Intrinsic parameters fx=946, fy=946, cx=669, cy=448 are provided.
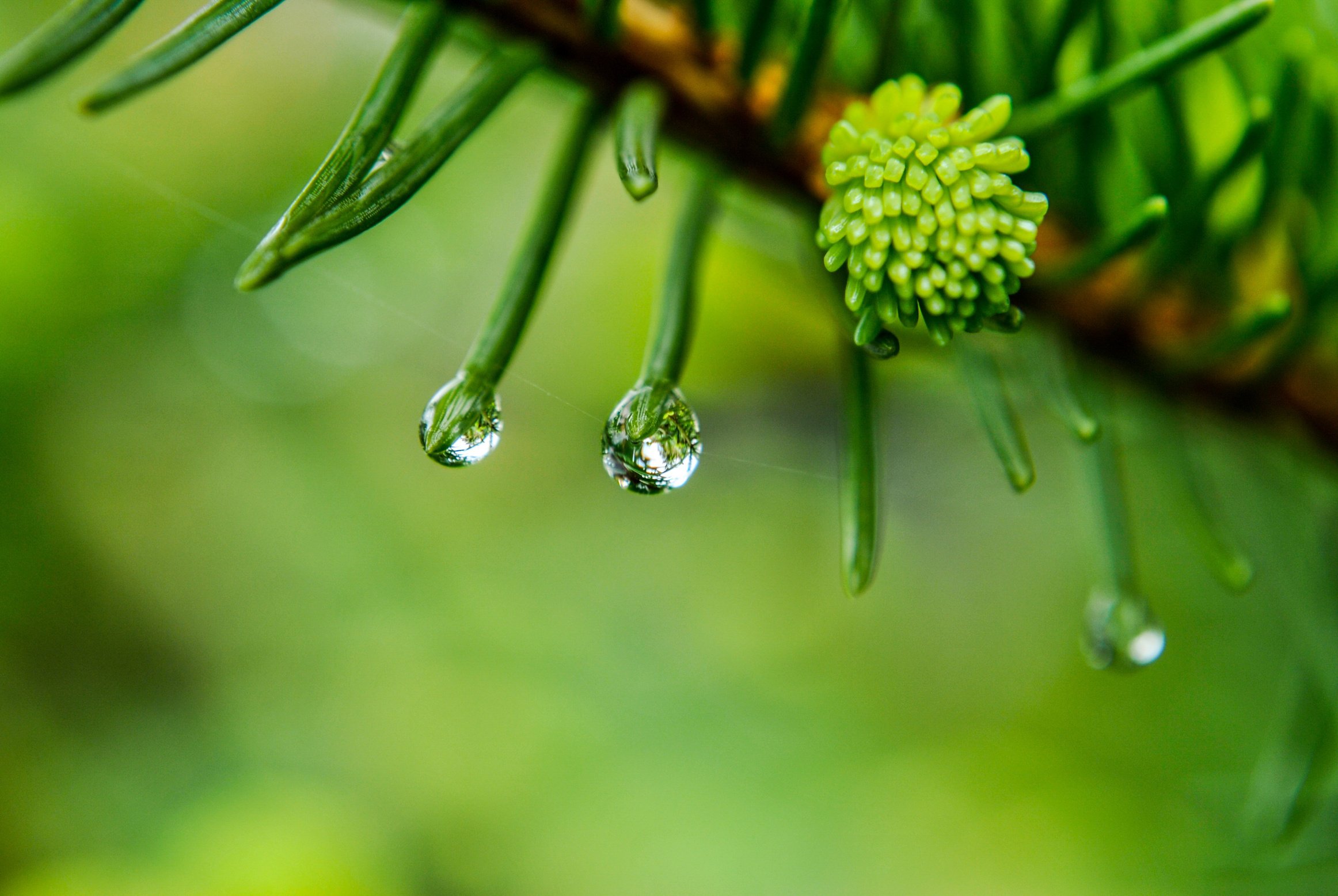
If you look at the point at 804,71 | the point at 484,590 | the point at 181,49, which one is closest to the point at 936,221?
the point at 804,71

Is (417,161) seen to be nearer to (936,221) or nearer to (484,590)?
(936,221)

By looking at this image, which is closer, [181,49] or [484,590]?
[181,49]

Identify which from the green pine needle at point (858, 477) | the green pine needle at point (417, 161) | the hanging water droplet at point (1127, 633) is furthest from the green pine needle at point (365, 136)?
the hanging water droplet at point (1127, 633)

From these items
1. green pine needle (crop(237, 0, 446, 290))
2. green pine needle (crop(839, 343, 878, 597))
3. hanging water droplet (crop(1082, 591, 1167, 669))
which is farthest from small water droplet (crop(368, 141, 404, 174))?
hanging water droplet (crop(1082, 591, 1167, 669))

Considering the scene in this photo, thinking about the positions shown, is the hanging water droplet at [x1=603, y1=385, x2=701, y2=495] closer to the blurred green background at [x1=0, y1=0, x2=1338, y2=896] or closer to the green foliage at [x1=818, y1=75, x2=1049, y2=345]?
the green foliage at [x1=818, y1=75, x2=1049, y2=345]

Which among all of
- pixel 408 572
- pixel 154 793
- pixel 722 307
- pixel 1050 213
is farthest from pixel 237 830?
pixel 1050 213

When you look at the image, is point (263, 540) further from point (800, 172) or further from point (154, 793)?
point (800, 172)
